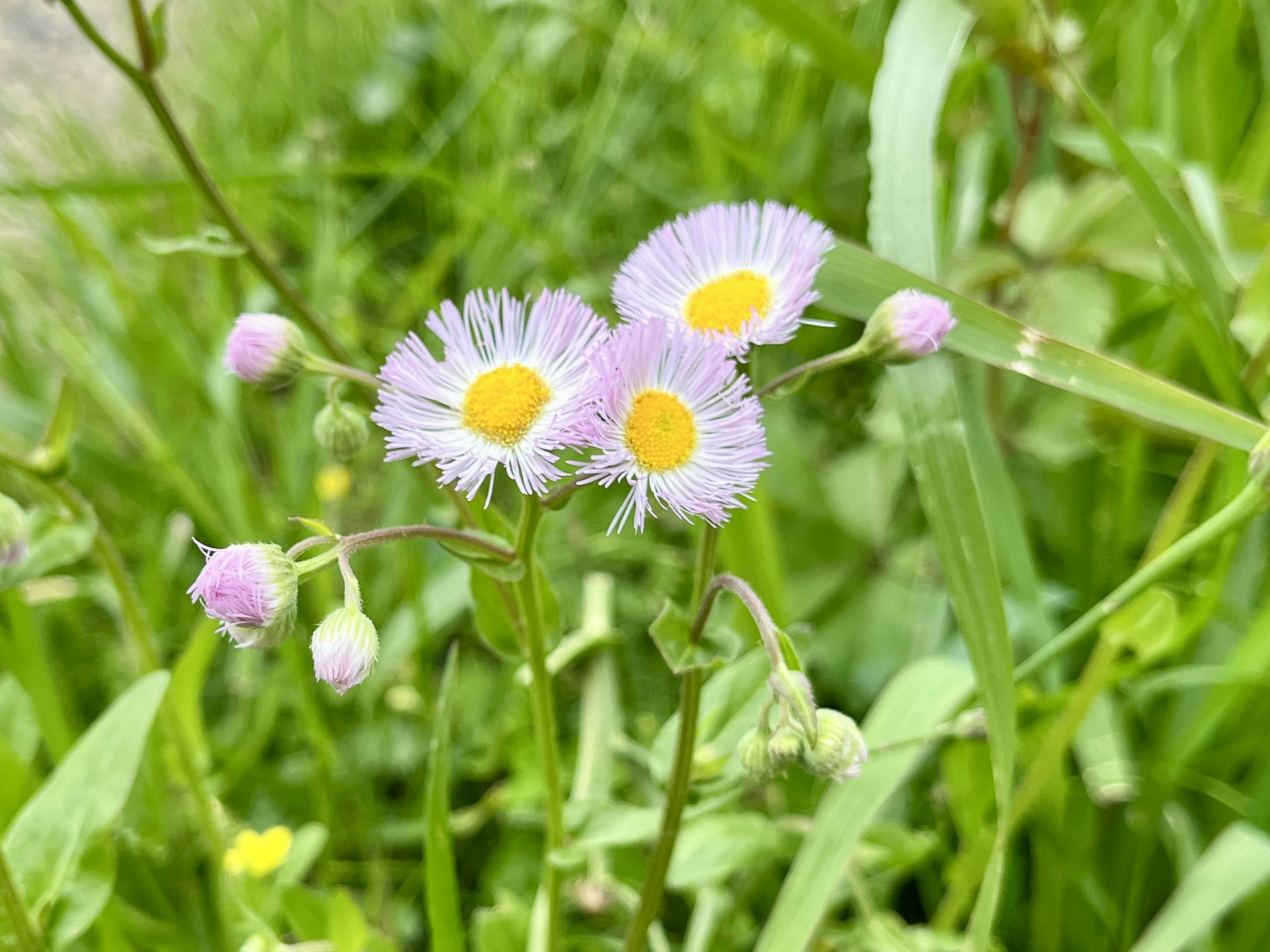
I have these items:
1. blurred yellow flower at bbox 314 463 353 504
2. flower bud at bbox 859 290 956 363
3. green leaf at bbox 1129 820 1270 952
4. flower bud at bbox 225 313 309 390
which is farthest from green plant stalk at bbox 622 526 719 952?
blurred yellow flower at bbox 314 463 353 504

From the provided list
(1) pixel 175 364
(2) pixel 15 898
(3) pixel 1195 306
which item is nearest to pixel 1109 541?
(3) pixel 1195 306

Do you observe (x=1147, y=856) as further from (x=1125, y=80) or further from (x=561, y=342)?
(x=1125, y=80)

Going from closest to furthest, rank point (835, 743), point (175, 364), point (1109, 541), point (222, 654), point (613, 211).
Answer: point (835, 743)
point (1109, 541)
point (222, 654)
point (175, 364)
point (613, 211)

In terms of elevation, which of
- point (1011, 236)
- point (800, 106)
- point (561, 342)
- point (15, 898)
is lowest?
point (15, 898)

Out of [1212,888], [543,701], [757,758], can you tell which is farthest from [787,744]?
[1212,888]

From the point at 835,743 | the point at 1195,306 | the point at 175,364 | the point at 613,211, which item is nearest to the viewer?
the point at 835,743

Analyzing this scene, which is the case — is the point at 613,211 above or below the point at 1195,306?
above

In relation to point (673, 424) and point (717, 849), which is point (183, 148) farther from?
point (717, 849)
